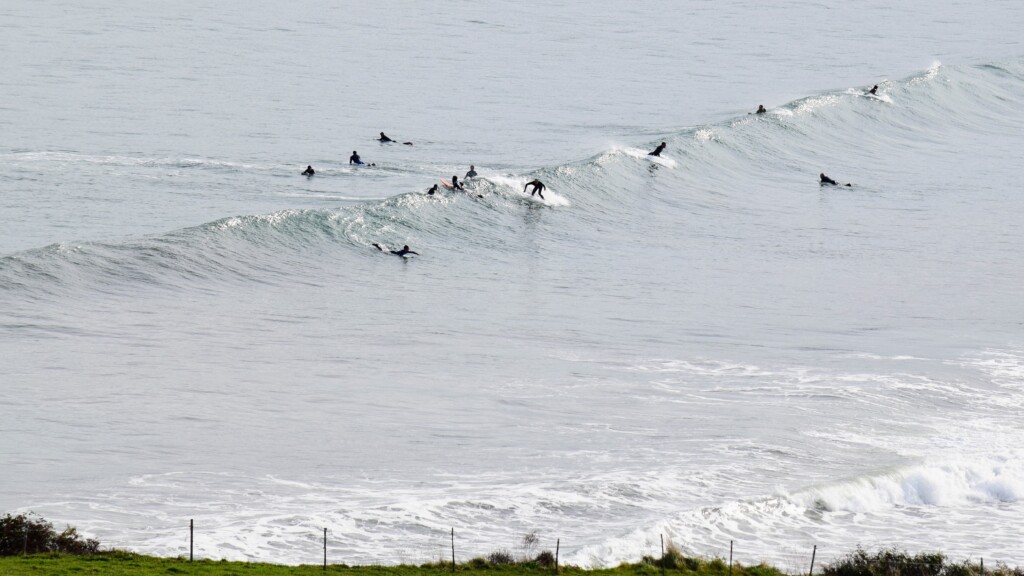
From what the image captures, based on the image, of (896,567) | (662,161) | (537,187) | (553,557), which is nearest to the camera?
(896,567)

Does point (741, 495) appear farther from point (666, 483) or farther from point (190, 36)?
point (190, 36)

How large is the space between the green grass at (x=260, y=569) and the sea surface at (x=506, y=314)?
1.01 meters

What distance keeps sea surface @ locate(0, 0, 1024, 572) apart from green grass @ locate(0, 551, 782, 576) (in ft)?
3.31

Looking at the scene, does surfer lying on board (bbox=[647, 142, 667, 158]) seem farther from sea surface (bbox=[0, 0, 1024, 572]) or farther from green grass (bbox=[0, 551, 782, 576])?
green grass (bbox=[0, 551, 782, 576])

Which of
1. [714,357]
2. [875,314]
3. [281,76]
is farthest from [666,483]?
[281,76]

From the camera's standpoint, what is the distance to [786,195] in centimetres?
5666

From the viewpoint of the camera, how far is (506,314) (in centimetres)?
3694

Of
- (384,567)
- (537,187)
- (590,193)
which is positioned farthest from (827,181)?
(384,567)

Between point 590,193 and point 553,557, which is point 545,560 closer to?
point 553,557

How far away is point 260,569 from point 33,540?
127 inches

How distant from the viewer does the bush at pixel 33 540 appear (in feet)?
63.9

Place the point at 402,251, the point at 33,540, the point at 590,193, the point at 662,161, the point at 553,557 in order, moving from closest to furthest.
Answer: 1. the point at 33,540
2. the point at 553,557
3. the point at 402,251
4. the point at 590,193
5. the point at 662,161

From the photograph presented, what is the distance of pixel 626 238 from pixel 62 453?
88.9 ft

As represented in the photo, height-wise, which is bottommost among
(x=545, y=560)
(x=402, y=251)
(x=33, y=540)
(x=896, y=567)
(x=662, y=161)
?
(x=896, y=567)
